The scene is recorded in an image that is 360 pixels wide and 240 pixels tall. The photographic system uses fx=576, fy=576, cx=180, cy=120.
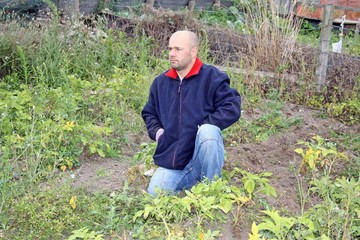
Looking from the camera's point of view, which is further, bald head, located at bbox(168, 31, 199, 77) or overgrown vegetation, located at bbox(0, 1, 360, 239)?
bald head, located at bbox(168, 31, 199, 77)

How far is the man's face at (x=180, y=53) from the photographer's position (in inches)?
177

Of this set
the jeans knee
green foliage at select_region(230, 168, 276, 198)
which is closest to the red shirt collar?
the jeans knee

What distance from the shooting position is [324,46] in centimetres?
838

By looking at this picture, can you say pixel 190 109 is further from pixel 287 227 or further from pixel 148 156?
pixel 287 227

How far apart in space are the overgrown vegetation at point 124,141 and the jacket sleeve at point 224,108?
471 millimetres

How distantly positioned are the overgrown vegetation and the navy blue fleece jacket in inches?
14.6

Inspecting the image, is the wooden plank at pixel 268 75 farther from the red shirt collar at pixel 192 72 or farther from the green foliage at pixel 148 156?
the red shirt collar at pixel 192 72

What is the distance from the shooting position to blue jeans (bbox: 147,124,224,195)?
432cm

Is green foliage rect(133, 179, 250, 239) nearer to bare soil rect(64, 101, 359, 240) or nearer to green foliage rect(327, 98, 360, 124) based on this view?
bare soil rect(64, 101, 359, 240)

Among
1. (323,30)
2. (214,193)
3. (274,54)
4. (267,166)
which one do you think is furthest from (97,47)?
(214,193)

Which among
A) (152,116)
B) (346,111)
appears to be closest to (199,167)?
(152,116)

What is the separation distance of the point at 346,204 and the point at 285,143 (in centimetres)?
207

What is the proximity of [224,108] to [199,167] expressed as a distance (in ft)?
1.67

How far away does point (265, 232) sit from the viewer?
13.3 feet
